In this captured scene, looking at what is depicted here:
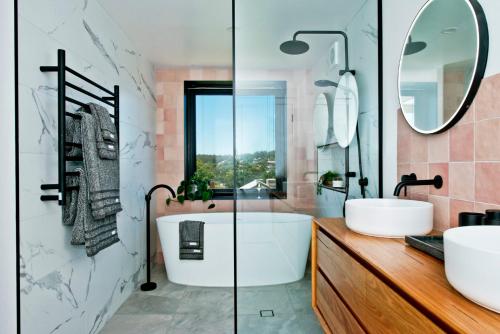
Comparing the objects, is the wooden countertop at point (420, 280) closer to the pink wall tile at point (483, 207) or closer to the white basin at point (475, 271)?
the white basin at point (475, 271)

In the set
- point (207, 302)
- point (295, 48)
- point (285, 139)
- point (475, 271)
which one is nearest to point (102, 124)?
point (285, 139)

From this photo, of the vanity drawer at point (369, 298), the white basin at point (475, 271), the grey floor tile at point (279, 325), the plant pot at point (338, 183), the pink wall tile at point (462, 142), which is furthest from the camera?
the plant pot at point (338, 183)

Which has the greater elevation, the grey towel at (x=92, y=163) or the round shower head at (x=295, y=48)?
the round shower head at (x=295, y=48)

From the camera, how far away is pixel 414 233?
46.6 inches

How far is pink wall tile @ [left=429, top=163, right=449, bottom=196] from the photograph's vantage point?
128cm

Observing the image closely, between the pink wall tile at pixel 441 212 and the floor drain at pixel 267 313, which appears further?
the floor drain at pixel 267 313

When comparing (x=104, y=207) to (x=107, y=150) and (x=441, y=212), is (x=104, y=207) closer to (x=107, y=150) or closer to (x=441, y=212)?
(x=107, y=150)

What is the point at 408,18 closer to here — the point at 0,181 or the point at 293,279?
the point at 293,279

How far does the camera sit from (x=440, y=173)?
132cm

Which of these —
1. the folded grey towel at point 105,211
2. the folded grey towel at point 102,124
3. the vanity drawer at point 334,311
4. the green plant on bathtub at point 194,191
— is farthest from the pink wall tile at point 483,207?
the green plant on bathtub at point 194,191

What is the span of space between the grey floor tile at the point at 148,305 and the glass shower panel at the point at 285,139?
87 centimetres

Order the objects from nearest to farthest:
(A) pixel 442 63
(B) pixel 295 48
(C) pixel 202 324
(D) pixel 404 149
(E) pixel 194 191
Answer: (A) pixel 442 63 < (D) pixel 404 149 < (B) pixel 295 48 < (C) pixel 202 324 < (E) pixel 194 191

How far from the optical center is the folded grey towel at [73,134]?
1812 millimetres

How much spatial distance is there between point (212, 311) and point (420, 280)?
2.05m
